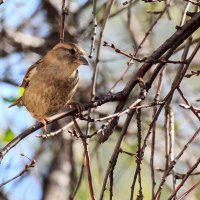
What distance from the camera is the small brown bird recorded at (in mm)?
5043

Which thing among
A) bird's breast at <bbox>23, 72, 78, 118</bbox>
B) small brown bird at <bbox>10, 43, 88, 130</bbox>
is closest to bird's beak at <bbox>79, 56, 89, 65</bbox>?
small brown bird at <bbox>10, 43, 88, 130</bbox>

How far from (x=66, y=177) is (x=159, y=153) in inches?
43.3

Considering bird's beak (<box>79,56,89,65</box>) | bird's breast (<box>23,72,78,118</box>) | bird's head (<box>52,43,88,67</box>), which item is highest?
bird's head (<box>52,43,88,67</box>)

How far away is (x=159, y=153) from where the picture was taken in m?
7.19

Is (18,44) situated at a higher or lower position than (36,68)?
higher

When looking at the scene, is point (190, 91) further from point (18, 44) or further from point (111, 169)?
point (111, 169)

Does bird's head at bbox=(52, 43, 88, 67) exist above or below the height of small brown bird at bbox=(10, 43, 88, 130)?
above

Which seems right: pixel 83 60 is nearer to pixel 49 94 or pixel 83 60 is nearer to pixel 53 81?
pixel 53 81

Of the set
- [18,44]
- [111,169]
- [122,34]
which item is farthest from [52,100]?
[122,34]

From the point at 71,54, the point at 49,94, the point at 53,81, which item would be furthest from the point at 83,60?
the point at 49,94

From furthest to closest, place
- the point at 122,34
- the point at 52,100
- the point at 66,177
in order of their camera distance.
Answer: the point at 122,34 < the point at 66,177 < the point at 52,100

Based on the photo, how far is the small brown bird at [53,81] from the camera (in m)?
5.04

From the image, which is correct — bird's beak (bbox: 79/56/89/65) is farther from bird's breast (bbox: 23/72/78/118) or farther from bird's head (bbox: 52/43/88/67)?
bird's breast (bbox: 23/72/78/118)

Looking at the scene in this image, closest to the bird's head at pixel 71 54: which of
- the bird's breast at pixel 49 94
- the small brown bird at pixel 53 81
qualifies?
the small brown bird at pixel 53 81
